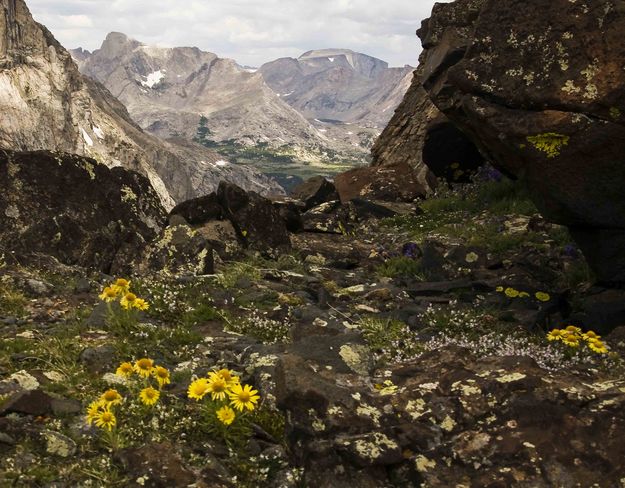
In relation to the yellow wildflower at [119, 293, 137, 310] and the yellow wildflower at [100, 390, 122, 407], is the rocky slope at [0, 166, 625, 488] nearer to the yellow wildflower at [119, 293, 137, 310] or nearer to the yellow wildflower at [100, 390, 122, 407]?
the yellow wildflower at [100, 390, 122, 407]

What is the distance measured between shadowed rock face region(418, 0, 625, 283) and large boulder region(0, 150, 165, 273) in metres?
8.93

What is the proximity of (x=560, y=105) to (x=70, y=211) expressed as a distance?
11417mm

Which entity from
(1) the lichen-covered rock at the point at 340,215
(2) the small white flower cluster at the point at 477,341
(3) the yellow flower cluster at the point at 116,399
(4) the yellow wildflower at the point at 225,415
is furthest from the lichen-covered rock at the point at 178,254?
(4) the yellow wildflower at the point at 225,415

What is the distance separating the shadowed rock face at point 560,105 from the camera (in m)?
9.39

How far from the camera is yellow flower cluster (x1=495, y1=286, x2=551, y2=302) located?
35.9 feet

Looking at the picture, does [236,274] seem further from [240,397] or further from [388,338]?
[240,397]

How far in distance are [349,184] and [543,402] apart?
24731 mm

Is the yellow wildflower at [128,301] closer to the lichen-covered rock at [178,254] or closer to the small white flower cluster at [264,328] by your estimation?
Result: the small white flower cluster at [264,328]

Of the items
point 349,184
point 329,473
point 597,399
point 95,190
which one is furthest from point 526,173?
point 349,184

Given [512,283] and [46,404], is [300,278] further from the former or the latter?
[46,404]

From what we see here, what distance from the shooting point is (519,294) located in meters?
11.3

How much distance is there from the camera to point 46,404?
6.64 metres

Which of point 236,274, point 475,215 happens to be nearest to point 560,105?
point 236,274

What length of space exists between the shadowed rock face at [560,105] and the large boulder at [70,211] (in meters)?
8.93
